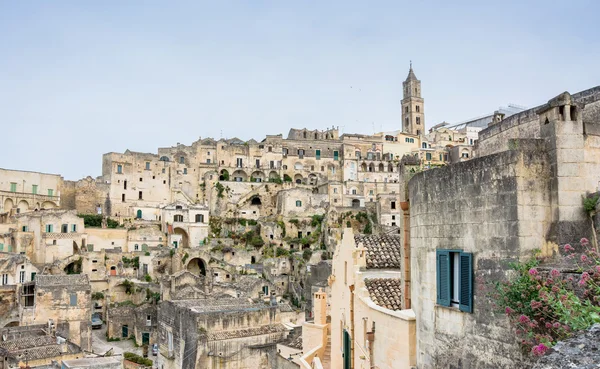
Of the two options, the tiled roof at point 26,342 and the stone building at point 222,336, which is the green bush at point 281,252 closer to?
the tiled roof at point 26,342

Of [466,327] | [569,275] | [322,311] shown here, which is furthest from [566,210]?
[322,311]

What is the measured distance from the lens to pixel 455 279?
7.91 metres

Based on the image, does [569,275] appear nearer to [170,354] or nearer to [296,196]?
[170,354]

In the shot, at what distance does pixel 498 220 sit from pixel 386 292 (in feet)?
19.5

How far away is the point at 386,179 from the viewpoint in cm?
8725

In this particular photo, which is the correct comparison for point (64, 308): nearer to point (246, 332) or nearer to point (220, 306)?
point (220, 306)

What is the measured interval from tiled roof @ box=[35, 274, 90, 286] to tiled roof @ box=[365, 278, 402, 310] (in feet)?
120

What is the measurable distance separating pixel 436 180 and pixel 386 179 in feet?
261

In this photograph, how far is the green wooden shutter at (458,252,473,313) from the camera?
7418 mm

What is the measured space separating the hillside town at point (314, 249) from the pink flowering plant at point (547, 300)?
0.03m

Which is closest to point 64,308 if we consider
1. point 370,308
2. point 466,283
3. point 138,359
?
point 138,359

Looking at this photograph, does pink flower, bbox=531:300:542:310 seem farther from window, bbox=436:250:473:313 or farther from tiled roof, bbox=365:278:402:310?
tiled roof, bbox=365:278:402:310

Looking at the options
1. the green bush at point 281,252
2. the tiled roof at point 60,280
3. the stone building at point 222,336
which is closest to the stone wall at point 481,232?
the stone building at point 222,336

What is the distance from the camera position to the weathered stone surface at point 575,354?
133 inches
